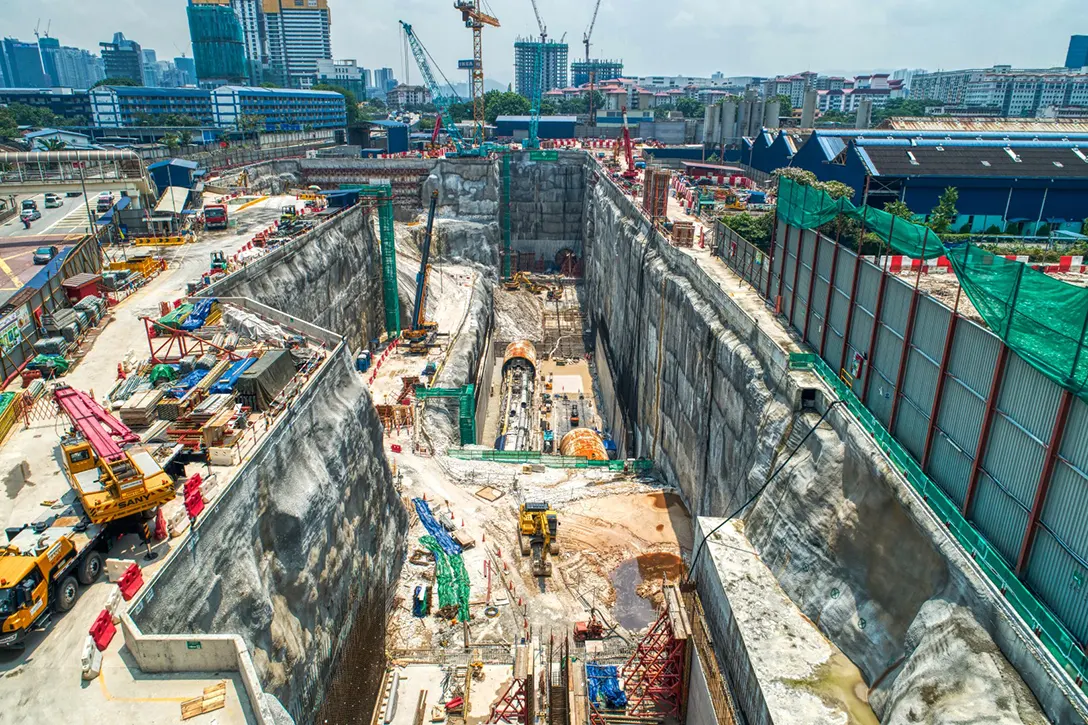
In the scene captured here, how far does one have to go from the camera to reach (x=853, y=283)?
28438 millimetres

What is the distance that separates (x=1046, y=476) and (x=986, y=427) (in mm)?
2531

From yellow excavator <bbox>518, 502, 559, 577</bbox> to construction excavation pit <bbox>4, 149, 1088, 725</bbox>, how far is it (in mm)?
174

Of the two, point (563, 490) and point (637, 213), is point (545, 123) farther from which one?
point (563, 490)

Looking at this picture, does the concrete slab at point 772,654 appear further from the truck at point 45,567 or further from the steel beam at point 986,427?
the truck at point 45,567

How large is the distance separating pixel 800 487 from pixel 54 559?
968 inches

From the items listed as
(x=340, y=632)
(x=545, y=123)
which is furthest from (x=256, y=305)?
(x=545, y=123)

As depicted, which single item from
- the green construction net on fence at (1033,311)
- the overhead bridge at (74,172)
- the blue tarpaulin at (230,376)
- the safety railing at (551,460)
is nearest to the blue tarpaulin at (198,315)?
the blue tarpaulin at (230,376)

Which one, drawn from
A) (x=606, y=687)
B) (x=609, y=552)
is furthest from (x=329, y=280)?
(x=606, y=687)

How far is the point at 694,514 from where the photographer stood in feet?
139

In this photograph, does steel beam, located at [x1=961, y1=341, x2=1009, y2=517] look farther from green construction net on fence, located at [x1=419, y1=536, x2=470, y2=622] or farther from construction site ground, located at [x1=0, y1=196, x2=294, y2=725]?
green construction net on fence, located at [x1=419, y1=536, x2=470, y2=622]

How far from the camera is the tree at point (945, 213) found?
5062 centimetres

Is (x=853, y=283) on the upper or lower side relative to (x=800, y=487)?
upper

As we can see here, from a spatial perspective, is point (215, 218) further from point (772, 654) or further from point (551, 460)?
point (772, 654)

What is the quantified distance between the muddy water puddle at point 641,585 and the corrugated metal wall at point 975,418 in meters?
15.1
